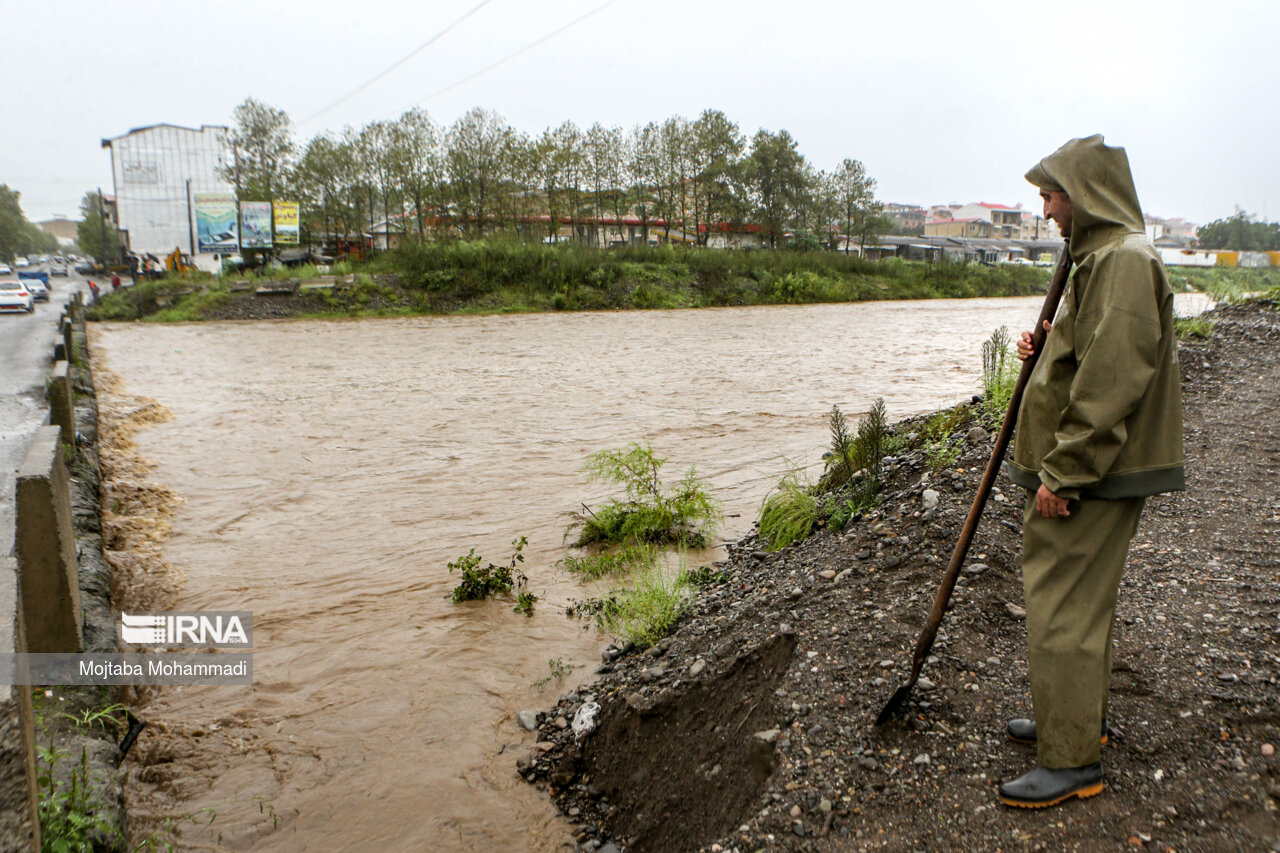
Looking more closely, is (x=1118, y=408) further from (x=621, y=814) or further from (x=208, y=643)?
(x=208, y=643)

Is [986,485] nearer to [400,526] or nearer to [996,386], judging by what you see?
[996,386]

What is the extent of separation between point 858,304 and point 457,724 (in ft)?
135

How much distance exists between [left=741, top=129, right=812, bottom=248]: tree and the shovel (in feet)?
196

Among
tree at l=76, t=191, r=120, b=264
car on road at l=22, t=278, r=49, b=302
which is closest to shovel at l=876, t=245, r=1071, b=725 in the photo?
car on road at l=22, t=278, r=49, b=302

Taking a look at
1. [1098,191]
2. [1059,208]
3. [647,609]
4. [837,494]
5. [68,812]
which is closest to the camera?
[1098,191]

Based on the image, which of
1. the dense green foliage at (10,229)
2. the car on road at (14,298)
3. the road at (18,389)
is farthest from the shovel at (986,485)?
the dense green foliage at (10,229)

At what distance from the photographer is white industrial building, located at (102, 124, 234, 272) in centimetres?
5419

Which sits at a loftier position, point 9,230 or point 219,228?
point 9,230

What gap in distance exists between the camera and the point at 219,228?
40.7m

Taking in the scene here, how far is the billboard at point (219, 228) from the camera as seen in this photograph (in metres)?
40.3

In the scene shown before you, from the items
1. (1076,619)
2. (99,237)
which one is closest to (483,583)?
(1076,619)

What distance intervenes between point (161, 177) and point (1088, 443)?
208 ft

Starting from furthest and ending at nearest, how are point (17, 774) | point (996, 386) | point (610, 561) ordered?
1. point (996, 386)
2. point (610, 561)
3. point (17, 774)

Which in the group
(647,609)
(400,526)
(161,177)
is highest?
(161,177)
